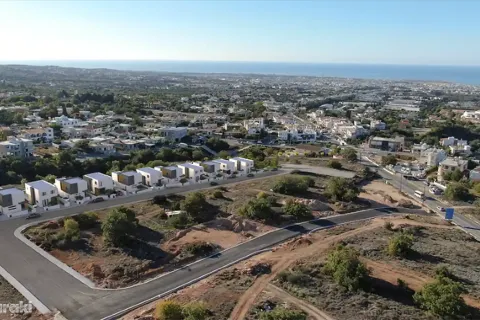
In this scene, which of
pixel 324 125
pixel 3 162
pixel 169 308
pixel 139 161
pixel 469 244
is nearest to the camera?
pixel 169 308

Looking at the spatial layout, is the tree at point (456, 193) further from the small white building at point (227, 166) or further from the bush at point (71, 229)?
the bush at point (71, 229)

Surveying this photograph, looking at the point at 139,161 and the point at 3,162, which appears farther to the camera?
the point at 139,161

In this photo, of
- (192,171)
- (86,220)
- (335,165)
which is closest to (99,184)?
(86,220)

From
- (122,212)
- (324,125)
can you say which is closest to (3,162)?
(122,212)

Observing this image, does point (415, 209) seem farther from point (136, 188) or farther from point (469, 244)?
point (136, 188)

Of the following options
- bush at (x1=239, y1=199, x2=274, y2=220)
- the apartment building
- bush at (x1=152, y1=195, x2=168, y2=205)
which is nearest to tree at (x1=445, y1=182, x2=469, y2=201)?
bush at (x1=239, y1=199, x2=274, y2=220)

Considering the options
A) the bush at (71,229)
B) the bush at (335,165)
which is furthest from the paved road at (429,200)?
the bush at (71,229)

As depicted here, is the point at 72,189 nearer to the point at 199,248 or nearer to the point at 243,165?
the point at 199,248
